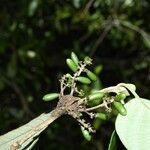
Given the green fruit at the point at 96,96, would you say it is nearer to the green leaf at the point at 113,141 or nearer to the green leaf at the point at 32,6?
the green leaf at the point at 113,141

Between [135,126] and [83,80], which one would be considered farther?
[83,80]

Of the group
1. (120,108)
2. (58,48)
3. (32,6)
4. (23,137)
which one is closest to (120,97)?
(120,108)

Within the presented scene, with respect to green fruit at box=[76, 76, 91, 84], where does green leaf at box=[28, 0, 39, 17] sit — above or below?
above

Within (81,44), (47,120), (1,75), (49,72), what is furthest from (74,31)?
(47,120)

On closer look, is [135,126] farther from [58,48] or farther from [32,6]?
[58,48]

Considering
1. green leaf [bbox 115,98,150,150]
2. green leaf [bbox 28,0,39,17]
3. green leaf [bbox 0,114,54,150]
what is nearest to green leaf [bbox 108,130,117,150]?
green leaf [bbox 115,98,150,150]

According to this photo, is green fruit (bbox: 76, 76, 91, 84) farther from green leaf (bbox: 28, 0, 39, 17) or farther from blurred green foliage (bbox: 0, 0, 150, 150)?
green leaf (bbox: 28, 0, 39, 17)

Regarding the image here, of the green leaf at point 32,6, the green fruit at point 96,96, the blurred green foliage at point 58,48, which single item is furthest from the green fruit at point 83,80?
the green leaf at point 32,6
